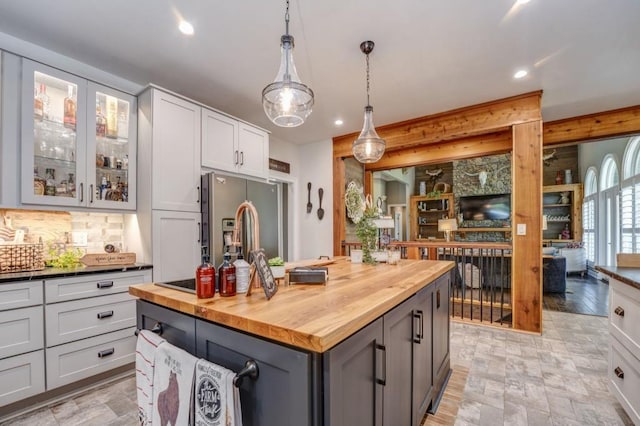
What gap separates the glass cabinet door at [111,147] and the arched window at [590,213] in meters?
9.42

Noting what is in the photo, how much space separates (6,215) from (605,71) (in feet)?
17.7

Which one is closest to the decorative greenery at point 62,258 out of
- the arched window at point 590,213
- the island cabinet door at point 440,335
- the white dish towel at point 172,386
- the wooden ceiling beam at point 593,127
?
the white dish towel at point 172,386

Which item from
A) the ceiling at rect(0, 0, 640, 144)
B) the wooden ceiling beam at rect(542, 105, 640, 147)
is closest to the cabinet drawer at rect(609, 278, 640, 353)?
the ceiling at rect(0, 0, 640, 144)

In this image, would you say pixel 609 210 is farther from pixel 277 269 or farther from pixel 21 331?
pixel 21 331

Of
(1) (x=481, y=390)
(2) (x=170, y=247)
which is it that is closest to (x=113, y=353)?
(2) (x=170, y=247)

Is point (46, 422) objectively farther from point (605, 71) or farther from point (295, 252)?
point (605, 71)

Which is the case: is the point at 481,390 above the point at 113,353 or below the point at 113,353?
below

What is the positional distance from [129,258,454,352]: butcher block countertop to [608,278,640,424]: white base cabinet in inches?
48.8

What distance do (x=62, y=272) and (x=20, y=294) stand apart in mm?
240

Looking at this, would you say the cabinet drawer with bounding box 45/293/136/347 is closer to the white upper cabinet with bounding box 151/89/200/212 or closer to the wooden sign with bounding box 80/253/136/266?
the wooden sign with bounding box 80/253/136/266

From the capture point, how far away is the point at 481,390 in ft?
7.18

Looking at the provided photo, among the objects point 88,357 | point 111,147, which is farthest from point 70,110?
point 88,357

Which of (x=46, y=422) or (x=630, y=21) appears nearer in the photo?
(x=46, y=422)

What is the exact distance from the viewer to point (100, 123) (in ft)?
8.47
